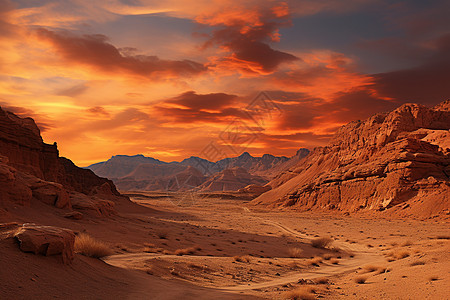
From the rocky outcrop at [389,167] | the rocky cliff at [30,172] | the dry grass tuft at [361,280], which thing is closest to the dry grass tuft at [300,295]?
the dry grass tuft at [361,280]

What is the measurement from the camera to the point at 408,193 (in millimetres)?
42875

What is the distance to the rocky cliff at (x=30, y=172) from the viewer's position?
17797 millimetres

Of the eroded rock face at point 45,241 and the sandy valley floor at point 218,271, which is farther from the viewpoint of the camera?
the eroded rock face at point 45,241

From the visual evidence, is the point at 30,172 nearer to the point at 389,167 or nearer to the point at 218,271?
the point at 218,271

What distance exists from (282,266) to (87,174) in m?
47.6

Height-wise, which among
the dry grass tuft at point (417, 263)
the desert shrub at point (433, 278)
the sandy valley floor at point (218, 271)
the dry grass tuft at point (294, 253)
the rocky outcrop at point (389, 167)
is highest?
the rocky outcrop at point (389, 167)

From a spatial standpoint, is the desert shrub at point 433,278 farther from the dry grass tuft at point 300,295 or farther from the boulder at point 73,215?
the boulder at point 73,215

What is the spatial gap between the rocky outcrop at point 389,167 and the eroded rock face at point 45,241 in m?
42.9

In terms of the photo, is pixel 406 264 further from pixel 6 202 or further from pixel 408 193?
pixel 408 193

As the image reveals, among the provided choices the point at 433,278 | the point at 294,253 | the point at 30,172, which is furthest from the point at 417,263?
the point at 30,172

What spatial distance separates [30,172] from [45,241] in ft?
81.1

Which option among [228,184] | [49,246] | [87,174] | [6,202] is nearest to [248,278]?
[49,246]

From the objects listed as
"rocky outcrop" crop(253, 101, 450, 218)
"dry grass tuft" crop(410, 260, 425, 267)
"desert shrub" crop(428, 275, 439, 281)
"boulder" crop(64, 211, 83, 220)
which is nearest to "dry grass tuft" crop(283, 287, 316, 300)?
"desert shrub" crop(428, 275, 439, 281)

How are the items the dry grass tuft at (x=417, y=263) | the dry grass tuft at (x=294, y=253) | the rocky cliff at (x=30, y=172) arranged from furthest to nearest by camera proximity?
the dry grass tuft at (x=294, y=253) → the rocky cliff at (x=30, y=172) → the dry grass tuft at (x=417, y=263)
